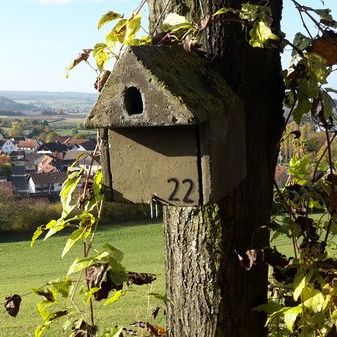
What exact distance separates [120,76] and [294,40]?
0.47 metres

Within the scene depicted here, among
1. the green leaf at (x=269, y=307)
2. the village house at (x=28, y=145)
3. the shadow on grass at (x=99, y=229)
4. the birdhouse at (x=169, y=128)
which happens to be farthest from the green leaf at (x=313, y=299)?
the village house at (x=28, y=145)

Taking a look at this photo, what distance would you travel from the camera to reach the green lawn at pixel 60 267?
11055mm

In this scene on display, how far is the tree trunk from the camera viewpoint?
150cm

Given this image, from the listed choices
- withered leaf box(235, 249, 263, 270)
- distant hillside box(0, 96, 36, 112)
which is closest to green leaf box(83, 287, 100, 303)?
withered leaf box(235, 249, 263, 270)

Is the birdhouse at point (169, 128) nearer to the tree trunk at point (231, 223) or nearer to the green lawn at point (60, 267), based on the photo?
the tree trunk at point (231, 223)

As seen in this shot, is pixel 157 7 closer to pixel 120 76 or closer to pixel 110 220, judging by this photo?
pixel 120 76

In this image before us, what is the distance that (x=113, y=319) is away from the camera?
10.9 meters

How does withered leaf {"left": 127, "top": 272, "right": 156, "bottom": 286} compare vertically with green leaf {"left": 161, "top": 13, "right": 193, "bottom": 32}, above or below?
below

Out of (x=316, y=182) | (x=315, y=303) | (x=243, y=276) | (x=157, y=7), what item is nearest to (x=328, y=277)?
(x=315, y=303)

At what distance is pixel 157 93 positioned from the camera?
1307mm

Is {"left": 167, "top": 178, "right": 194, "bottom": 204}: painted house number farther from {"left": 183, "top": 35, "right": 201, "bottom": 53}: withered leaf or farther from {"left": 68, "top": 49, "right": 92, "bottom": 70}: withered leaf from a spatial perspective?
{"left": 68, "top": 49, "right": 92, "bottom": 70}: withered leaf

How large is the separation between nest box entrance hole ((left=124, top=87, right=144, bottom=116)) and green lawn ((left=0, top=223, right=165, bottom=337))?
25.4 feet

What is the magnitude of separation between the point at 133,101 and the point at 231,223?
45cm

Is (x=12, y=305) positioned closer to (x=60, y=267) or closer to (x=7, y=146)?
(x=60, y=267)
